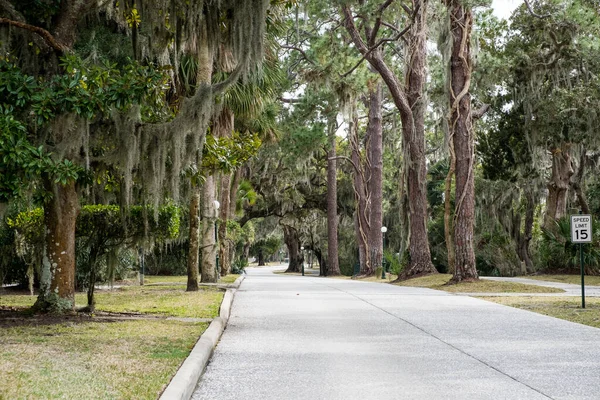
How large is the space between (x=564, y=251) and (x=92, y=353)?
2409cm

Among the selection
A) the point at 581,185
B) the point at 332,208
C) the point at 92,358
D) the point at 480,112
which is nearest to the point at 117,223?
the point at 92,358

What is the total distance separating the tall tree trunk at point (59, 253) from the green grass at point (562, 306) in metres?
8.04

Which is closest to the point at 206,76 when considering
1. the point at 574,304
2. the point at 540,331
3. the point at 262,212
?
the point at 574,304

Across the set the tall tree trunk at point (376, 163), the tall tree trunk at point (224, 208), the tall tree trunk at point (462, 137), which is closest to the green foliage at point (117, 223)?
the tall tree trunk at point (224, 208)

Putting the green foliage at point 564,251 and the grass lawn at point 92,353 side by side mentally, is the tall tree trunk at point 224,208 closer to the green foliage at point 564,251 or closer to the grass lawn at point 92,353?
the grass lawn at point 92,353

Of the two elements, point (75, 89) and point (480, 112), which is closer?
point (75, 89)

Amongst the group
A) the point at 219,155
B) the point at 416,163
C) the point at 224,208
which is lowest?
the point at 219,155

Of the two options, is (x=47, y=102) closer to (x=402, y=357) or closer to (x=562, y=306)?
(x=402, y=357)

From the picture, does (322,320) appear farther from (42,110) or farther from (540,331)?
(42,110)

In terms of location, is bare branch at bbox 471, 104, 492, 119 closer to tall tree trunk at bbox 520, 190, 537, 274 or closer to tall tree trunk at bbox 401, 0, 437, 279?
tall tree trunk at bbox 401, 0, 437, 279

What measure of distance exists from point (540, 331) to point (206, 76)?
1204cm

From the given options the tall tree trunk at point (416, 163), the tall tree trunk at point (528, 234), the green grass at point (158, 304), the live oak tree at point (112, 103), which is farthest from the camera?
the tall tree trunk at point (528, 234)

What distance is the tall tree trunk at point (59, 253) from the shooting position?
35.6 ft

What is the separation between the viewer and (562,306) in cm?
1458
